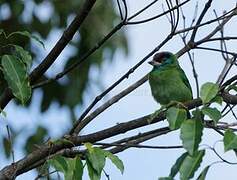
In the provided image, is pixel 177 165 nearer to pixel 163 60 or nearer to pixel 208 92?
pixel 208 92

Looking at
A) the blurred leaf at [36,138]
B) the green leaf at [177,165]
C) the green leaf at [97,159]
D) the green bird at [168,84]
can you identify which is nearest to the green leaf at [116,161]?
the green leaf at [97,159]

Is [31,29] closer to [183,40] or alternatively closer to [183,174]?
[183,40]

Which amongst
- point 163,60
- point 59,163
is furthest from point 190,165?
point 163,60

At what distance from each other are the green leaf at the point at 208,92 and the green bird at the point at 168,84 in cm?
213

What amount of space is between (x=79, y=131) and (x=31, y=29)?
3555 millimetres

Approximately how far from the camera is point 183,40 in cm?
388

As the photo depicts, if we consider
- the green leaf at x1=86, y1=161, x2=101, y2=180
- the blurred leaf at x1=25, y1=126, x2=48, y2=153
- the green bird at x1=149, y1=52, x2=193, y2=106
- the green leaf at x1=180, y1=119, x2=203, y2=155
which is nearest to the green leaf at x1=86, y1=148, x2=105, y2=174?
the green leaf at x1=86, y1=161, x2=101, y2=180

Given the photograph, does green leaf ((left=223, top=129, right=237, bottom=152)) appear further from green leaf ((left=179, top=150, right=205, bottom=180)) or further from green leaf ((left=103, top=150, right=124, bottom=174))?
green leaf ((left=103, top=150, right=124, bottom=174))

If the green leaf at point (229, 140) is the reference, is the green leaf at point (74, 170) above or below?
above

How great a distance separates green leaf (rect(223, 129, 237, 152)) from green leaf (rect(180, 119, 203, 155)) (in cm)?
8

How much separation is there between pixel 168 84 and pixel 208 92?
2.38m

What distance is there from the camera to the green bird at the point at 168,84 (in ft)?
16.2

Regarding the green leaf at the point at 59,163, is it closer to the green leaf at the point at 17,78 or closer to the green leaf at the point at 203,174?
the green leaf at the point at 17,78

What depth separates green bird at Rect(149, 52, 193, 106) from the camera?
493 centimetres
